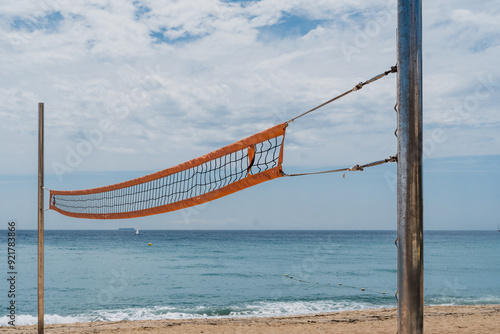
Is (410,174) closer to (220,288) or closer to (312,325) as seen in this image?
(312,325)

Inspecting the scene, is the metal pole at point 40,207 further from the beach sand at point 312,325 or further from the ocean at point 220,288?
the ocean at point 220,288

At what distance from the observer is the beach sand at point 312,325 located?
33.8 ft

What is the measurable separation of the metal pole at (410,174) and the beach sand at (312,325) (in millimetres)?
8098

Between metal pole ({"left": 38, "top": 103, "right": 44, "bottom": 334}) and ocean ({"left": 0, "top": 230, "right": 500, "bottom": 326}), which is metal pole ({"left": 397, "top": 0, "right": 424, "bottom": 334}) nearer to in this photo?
metal pole ({"left": 38, "top": 103, "right": 44, "bottom": 334})

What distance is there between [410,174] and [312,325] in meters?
9.35

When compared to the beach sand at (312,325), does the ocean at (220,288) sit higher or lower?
lower

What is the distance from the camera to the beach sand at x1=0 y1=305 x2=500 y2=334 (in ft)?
33.8

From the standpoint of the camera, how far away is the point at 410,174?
245cm

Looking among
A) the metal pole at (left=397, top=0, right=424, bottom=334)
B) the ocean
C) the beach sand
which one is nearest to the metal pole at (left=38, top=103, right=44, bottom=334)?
the beach sand

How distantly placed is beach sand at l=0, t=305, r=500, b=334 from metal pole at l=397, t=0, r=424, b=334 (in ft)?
26.6

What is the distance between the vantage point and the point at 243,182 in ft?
13.8

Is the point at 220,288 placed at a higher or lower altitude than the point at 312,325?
lower

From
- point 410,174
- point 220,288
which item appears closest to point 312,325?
point 410,174

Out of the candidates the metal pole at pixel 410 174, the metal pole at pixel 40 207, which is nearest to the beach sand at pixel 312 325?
the metal pole at pixel 40 207
